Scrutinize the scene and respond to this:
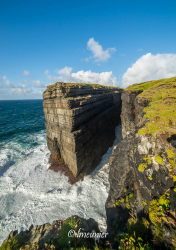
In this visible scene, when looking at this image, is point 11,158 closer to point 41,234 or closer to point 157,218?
point 41,234

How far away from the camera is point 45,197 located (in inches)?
326

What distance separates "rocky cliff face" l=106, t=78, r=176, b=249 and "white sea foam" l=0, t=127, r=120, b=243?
11.3ft

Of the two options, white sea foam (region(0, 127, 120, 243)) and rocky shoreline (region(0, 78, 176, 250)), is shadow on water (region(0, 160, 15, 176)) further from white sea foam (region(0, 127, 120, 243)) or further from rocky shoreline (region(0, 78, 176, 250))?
rocky shoreline (region(0, 78, 176, 250))

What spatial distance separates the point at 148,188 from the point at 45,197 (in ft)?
26.1

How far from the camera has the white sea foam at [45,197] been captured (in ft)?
22.7

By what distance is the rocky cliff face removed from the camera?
263cm

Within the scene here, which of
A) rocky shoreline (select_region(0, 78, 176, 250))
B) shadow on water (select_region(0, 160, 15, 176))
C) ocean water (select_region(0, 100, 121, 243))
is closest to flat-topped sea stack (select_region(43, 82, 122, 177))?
ocean water (select_region(0, 100, 121, 243))

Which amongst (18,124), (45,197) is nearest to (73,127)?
(45,197)

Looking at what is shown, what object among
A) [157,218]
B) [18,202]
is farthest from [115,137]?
[157,218]

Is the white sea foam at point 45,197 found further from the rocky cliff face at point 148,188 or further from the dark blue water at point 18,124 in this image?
the dark blue water at point 18,124

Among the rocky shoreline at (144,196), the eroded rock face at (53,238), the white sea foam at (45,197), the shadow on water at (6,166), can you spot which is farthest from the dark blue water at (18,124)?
the rocky shoreline at (144,196)

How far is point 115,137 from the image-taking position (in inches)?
674

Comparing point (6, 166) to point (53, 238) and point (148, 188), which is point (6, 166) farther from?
point (148, 188)

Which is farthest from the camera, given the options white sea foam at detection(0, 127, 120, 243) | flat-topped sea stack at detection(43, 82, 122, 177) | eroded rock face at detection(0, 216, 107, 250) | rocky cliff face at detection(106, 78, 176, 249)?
flat-topped sea stack at detection(43, 82, 122, 177)
